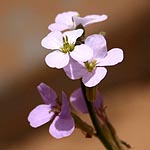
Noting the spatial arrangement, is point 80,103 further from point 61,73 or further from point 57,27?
point 61,73

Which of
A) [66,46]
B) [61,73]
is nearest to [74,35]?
[66,46]

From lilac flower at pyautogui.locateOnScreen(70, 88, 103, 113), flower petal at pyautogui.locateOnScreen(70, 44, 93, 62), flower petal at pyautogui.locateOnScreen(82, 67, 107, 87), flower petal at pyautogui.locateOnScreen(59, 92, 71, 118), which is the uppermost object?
flower petal at pyautogui.locateOnScreen(70, 44, 93, 62)

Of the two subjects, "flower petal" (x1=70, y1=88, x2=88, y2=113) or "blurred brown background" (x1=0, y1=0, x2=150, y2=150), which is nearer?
"flower petal" (x1=70, y1=88, x2=88, y2=113)

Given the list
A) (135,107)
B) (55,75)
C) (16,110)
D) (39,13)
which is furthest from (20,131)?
(39,13)

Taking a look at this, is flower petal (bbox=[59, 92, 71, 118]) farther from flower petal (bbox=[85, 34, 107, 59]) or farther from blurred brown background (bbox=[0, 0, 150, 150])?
blurred brown background (bbox=[0, 0, 150, 150])

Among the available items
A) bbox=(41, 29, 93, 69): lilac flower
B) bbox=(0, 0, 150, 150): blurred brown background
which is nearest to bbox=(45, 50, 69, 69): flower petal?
bbox=(41, 29, 93, 69): lilac flower

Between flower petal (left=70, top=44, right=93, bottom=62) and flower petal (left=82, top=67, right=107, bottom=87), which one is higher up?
flower petal (left=70, top=44, right=93, bottom=62)

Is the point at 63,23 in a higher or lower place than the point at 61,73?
higher
